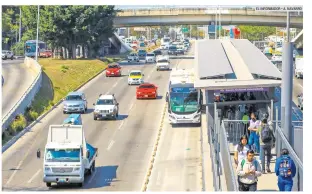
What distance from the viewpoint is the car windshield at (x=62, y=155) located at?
34.7 meters

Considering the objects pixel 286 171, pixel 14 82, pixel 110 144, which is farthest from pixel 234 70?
pixel 14 82

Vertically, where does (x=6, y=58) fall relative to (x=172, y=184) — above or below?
above

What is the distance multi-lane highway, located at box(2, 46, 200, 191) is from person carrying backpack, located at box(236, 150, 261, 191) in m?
13.5

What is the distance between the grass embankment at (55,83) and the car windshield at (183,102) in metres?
10.4

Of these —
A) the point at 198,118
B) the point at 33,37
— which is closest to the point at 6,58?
the point at 33,37

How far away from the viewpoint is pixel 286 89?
24391 millimetres

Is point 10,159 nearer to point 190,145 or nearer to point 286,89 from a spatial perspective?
point 190,145

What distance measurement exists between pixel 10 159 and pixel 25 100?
56.5 feet

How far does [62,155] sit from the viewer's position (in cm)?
3484

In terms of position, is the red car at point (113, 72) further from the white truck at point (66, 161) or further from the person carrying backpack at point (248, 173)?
the person carrying backpack at point (248, 173)

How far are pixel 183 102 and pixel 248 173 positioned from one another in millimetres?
32125

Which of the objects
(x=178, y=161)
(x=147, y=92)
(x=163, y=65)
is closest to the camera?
(x=178, y=161)

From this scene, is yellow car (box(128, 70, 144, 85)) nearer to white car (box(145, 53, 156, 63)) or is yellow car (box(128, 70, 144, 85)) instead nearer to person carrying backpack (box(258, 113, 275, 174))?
white car (box(145, 53, 156, 63))

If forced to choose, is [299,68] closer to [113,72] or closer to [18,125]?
[113,72]
